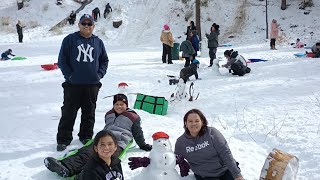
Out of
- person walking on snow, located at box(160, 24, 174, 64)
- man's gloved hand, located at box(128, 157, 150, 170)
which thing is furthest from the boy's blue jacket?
person walking on snow, located at box(160, 24, 174, 64)

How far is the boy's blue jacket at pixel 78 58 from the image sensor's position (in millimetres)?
4430

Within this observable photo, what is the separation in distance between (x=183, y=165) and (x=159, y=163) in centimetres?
33

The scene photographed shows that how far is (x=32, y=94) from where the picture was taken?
8539mm

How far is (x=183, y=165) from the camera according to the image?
12.8ft

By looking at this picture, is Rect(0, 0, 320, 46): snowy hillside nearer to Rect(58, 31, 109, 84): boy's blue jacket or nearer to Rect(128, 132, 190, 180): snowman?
Rect(58, 31, 109, 84): boy's blue jacket

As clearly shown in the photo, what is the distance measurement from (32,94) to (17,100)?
0.68 m

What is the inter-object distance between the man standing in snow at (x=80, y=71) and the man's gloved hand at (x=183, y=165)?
146 centimetres

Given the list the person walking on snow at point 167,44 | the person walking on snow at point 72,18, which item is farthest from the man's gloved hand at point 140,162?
the person walking on snow at point 72,18

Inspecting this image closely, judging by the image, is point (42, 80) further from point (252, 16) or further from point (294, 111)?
point (252, 16)

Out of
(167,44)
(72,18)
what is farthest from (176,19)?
(167,44)

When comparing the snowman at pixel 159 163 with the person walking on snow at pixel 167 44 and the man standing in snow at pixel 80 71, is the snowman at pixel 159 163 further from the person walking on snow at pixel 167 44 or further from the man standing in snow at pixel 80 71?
the person walking on snow at pixel 167 44

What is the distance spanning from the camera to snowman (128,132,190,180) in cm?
369

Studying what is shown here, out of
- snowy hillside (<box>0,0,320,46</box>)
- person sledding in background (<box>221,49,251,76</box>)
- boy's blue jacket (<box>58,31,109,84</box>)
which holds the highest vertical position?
snowy hillside (<box>0,0,320,46</box>)

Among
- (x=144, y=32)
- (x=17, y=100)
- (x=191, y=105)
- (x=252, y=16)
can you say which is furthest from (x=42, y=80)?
(x=252, y=16)
